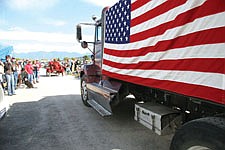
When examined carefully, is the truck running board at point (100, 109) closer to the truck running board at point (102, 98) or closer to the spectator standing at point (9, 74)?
the truck running board at point (102, 98)

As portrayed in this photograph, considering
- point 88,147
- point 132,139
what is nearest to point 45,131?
point 88,147

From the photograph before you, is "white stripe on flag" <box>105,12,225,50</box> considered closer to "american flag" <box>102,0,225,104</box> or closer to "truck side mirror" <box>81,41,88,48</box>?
"american flag" <box>102,0,225,104</box>

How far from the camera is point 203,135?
214cm

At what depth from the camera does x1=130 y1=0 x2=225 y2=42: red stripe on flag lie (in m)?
2.17

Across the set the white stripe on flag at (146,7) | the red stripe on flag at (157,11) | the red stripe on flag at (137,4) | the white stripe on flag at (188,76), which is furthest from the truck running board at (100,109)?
the red stripe on flag at (137,4)

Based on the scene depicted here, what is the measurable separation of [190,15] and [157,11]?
0.73m

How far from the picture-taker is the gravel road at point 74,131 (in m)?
4.00

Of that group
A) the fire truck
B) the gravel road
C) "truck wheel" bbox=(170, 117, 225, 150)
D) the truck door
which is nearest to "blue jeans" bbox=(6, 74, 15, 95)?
the gravel road

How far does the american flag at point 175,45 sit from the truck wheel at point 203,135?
0.72 ft

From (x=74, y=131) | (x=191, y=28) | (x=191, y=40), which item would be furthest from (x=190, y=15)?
(x=74, y=131)

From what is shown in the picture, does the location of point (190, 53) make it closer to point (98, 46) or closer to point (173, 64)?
point (173, 64)

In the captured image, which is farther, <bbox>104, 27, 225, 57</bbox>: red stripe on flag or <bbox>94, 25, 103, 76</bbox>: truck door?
<bbox>94, 25, 103, 76</bbox>: truck door

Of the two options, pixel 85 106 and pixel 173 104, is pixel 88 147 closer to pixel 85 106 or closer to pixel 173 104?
pixel 173 104

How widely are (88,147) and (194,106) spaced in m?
1.88
